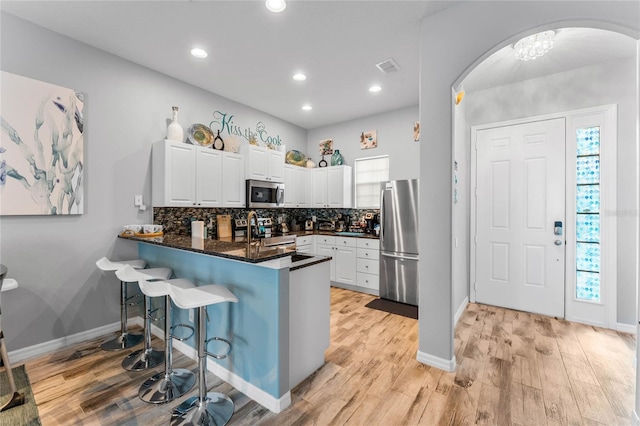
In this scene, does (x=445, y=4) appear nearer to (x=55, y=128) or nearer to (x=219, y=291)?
(x=219, y=291)

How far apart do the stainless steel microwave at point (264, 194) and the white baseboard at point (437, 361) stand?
2921mm

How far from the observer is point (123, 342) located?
2.66 meters

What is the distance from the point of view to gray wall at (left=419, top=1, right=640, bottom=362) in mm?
2037

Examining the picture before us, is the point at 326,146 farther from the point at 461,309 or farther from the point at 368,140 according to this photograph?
the point at 461,309

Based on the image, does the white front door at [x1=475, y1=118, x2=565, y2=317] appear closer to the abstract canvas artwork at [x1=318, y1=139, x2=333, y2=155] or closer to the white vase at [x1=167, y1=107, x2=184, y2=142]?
the abstract canvas artwork at [x1=318, y1=139, x2=333, y2=155]

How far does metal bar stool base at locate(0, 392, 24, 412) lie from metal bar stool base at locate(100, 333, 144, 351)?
668mm

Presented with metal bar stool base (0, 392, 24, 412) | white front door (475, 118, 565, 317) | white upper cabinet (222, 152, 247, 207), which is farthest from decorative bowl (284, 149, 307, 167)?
metal bar stool base (0, 392, 24, 412)

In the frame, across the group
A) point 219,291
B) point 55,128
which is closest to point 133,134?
point 55,128

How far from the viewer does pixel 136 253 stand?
10.3 ft

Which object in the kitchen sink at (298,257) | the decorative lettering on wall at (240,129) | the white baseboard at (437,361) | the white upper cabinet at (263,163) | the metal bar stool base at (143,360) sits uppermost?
the decorative lettering on wall at (240,129)

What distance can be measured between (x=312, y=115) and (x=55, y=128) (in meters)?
3.45

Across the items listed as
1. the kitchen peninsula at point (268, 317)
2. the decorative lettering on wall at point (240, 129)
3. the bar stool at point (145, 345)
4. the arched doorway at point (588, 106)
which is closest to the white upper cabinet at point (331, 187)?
the decorative lettering on wall at point (240, 129)

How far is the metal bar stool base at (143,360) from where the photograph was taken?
89.6 inches

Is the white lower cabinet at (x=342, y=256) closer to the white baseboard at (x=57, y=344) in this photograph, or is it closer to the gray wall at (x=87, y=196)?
the gray wall at (x=87, y=196)
